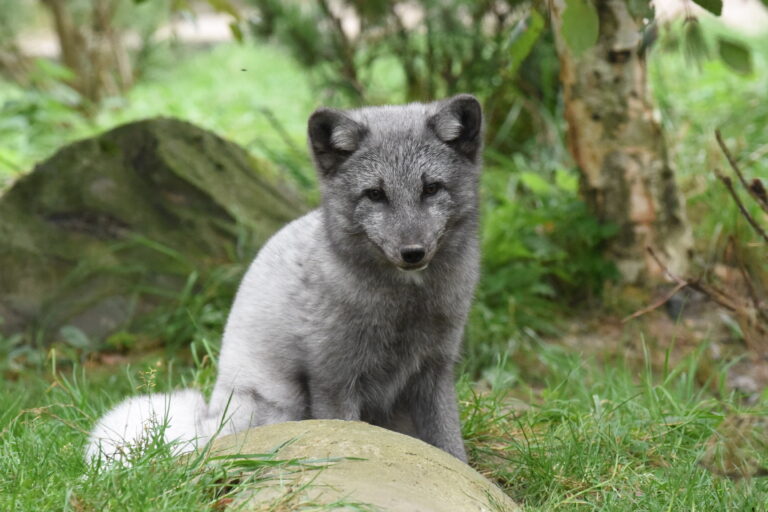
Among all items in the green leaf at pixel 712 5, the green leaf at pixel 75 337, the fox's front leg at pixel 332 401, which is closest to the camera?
the green leaf at pixel 712 5

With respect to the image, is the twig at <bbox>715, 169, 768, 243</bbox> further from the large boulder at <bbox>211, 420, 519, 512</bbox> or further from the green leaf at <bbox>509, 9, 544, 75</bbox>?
the large boulder at <bbox>211, 420, 519, 512</bbox>

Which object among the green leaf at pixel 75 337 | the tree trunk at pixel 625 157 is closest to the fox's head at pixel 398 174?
the tree trunk at pixel 625 157

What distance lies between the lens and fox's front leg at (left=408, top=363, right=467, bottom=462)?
354 centimetres

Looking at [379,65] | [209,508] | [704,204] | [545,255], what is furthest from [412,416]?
[379,65]

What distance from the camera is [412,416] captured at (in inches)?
145

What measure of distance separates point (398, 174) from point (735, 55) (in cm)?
121

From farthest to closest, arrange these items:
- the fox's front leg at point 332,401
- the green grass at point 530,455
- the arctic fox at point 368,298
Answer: the fox's front leg at point 332,401 → the arctic fox at point 368,298 → the green grass at point 530,455

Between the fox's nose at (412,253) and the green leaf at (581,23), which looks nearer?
the green leaf at (581,23)

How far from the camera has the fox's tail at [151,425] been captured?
3.10 meters

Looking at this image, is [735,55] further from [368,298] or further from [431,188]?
[368,298]

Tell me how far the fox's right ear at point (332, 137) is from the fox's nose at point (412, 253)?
0.50m

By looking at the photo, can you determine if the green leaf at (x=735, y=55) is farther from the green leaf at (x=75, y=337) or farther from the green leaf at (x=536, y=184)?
the green leaf at (x=75, y=337)

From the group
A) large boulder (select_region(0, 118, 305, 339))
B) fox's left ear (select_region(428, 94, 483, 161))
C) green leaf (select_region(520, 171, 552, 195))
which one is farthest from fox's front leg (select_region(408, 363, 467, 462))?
green leaf (select_region(520, 171, 552, 195))

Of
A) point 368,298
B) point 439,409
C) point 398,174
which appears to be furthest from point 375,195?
point 439,409
